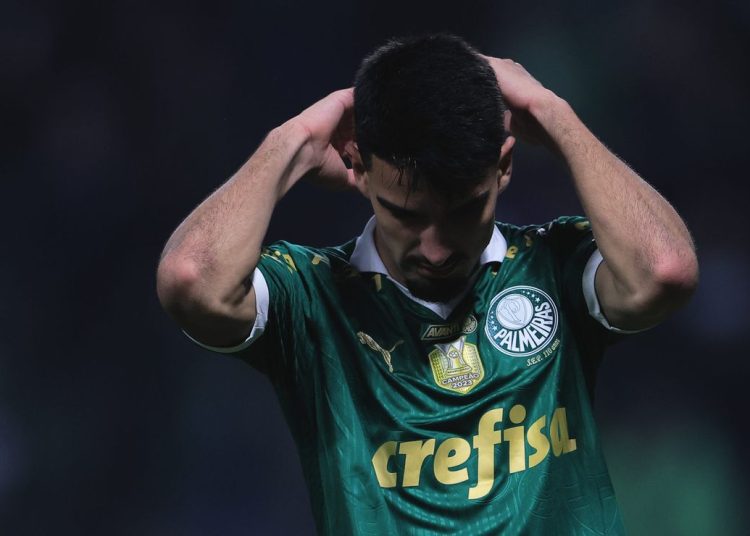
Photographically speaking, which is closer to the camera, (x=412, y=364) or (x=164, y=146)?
(x=412, y=364)

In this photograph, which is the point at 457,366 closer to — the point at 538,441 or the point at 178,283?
the point at 538,441

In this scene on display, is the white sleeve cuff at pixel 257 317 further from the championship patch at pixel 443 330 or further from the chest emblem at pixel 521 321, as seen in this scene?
the chest emblem at pixel 521 321

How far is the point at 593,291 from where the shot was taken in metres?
1.71

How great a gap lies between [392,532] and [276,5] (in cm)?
159

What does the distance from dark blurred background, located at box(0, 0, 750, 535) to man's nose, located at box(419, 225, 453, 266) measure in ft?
3.95

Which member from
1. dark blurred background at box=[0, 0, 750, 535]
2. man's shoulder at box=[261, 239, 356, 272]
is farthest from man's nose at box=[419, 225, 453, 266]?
dark blurred background at box=[0, 0, 750, 535]

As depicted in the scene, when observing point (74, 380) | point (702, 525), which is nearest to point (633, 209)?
point (702, 525)

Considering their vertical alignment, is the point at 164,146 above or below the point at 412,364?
above

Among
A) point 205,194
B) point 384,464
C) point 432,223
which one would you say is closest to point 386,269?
point 432,223

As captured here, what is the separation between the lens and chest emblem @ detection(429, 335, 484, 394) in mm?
1723

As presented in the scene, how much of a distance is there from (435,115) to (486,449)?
1.72 feet

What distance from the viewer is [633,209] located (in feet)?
5.37

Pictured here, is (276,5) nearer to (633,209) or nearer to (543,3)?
(543,3)

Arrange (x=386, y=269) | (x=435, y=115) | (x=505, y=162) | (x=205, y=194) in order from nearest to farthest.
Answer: (x=435, y=115) < (x=505, y=162) < (x=386, y=269) < (x=205, y=194)
